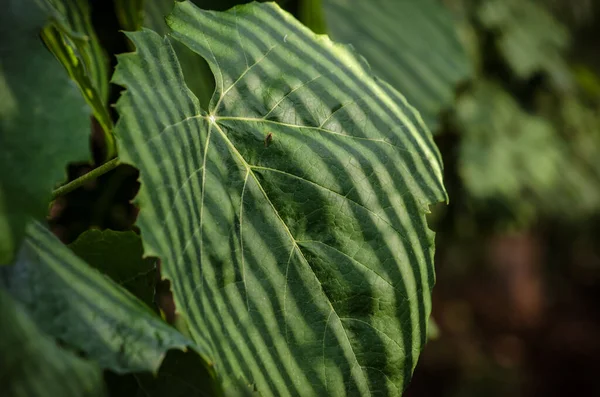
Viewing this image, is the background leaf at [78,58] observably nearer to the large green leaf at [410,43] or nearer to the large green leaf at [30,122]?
the large green leaf at [30,122]

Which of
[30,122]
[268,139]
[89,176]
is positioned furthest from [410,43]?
[30,122]

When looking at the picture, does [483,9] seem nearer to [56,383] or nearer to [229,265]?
[229,265]

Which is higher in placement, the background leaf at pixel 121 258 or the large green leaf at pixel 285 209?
the large green leaf at pixel 285 209

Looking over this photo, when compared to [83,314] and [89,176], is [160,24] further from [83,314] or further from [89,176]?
[83,314]

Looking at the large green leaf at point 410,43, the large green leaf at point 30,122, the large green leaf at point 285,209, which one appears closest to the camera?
the large green leaf at point 30,122

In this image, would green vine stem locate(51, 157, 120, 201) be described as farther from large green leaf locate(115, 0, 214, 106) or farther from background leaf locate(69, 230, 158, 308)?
large green leaf locate(115, 0, 214, 106)

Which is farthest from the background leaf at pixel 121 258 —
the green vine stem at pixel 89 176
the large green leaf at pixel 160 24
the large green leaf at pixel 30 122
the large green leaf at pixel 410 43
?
Answer: the large green leaf at pixel 410 43

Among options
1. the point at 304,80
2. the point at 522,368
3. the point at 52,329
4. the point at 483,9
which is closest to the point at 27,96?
the point at 52,329
